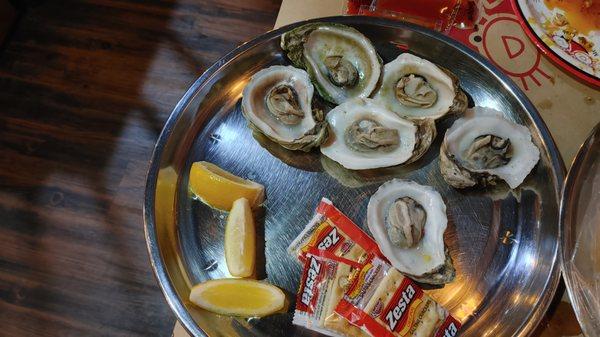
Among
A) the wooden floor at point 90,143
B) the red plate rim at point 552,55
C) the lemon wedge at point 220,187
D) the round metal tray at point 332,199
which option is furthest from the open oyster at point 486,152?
the wooden floor at point 90,143

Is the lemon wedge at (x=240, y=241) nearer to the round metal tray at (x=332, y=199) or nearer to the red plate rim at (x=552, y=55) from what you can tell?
the round metal tray at (x=332, y=199)

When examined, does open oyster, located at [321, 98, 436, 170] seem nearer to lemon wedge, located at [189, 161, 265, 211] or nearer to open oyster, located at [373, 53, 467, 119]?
open oyster, located at [373, 53, 467, 119]

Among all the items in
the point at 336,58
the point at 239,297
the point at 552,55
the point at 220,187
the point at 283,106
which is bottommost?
the point at 239,297

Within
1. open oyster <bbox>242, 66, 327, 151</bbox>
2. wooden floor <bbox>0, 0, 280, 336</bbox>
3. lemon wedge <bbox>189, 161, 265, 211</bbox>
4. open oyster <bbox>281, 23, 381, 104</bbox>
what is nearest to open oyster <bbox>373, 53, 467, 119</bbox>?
open oyster <bbox>281, 23, 381, 104</bbox>

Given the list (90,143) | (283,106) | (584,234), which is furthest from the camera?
(90,143)

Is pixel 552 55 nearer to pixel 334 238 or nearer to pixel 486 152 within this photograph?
pixel 486 152

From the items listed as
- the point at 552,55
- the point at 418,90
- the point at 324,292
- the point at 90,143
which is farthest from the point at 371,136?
the point at 90,143
